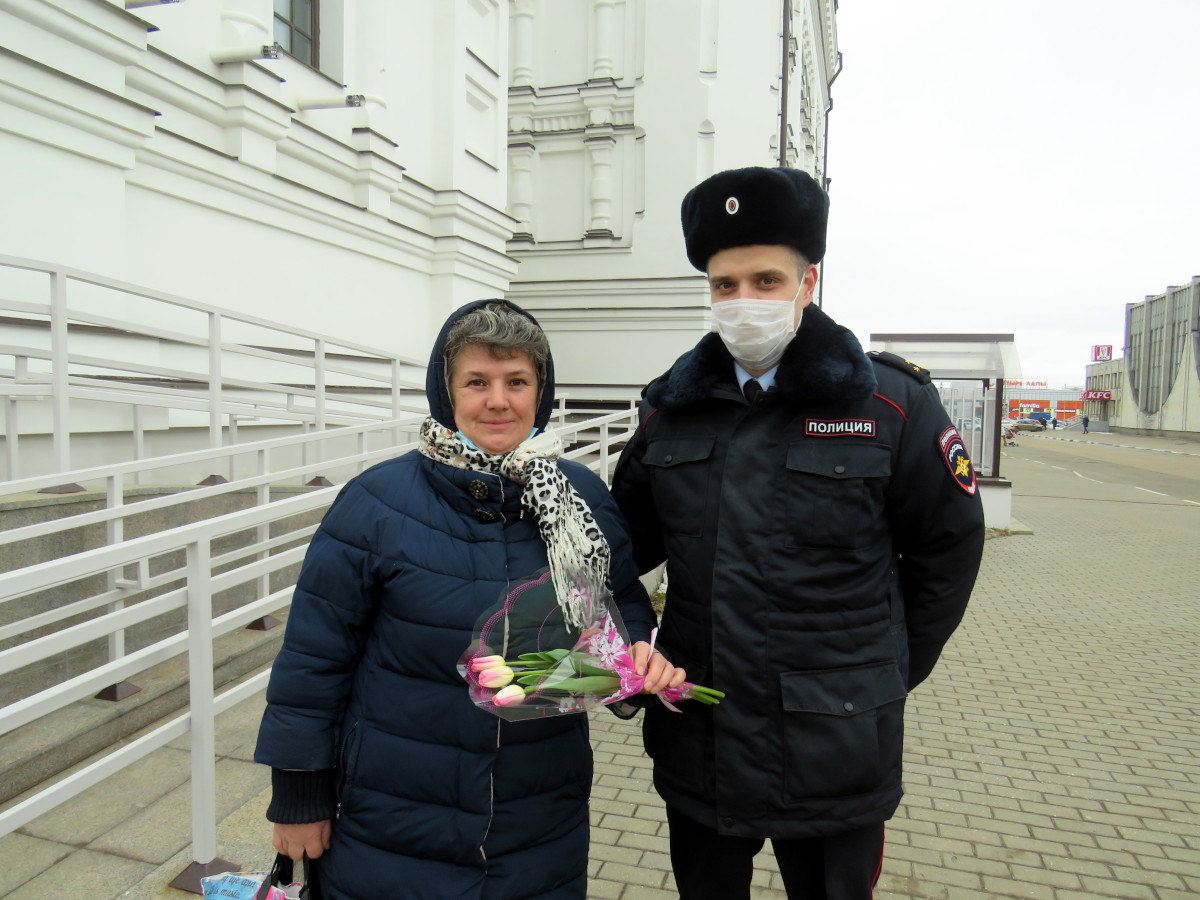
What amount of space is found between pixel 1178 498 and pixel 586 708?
1823 centimetres

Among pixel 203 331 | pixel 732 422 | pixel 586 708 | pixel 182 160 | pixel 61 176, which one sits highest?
pixel 182 160

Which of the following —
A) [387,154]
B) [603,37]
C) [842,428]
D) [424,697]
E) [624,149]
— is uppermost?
[603,37]

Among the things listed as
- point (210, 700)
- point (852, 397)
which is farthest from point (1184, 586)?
point (210, 700)

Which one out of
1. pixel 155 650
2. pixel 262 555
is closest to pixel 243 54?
pixel 262 555

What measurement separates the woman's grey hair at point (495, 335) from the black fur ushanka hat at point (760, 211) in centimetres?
43

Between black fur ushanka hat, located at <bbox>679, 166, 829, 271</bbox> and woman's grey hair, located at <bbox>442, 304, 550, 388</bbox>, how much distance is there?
0.43 meters

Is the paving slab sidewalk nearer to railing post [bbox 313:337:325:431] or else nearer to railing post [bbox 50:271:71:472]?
railing post [bbox 50:271:71:472]

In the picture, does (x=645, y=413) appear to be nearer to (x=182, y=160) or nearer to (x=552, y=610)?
(x=552, y=610)

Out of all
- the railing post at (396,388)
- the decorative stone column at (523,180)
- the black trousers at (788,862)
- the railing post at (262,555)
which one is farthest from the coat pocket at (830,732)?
the decorative stone column at (523,180)

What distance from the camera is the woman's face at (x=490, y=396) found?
5.60ft

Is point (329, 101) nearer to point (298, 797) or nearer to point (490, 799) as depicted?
point (298, 797)

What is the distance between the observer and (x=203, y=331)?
602 centimetres

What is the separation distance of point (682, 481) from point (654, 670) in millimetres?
438

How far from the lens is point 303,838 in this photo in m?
1.60
